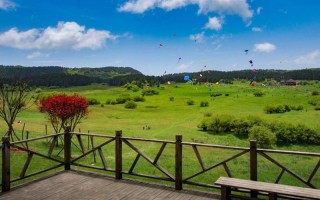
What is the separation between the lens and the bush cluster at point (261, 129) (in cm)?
3562

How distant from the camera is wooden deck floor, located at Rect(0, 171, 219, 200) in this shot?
28.1ft

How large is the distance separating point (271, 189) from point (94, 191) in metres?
4.90

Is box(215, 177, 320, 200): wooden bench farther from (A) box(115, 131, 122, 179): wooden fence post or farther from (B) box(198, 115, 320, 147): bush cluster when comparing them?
(B) box(198, 115, 320, 147): bush cluster

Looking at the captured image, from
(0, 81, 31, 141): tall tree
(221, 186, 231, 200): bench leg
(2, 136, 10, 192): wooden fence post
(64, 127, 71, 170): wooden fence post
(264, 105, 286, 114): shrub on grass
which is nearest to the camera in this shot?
(221, 186, 231, 200): bench leg

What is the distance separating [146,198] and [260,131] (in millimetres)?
28106

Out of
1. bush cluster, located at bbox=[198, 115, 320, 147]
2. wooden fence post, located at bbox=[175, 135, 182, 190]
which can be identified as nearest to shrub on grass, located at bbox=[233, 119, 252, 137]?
bush cluster, located at bbox=[198, 115, 320, 147]

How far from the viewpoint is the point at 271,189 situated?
700 centimetres

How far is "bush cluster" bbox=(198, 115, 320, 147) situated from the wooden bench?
27537mm

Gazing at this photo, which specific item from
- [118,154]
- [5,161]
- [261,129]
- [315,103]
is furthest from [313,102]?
[5,161]

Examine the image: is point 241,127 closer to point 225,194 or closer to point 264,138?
point 264,138

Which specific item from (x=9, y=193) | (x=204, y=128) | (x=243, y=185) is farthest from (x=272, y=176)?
(x=204, y=128)

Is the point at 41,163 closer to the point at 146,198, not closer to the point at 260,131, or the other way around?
the point at 146,198

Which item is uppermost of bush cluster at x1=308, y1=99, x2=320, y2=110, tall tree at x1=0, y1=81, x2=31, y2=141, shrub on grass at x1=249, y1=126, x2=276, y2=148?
tall tree at x1=0, y1=81, x2=31, y2=141

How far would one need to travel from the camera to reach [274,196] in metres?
6.98
